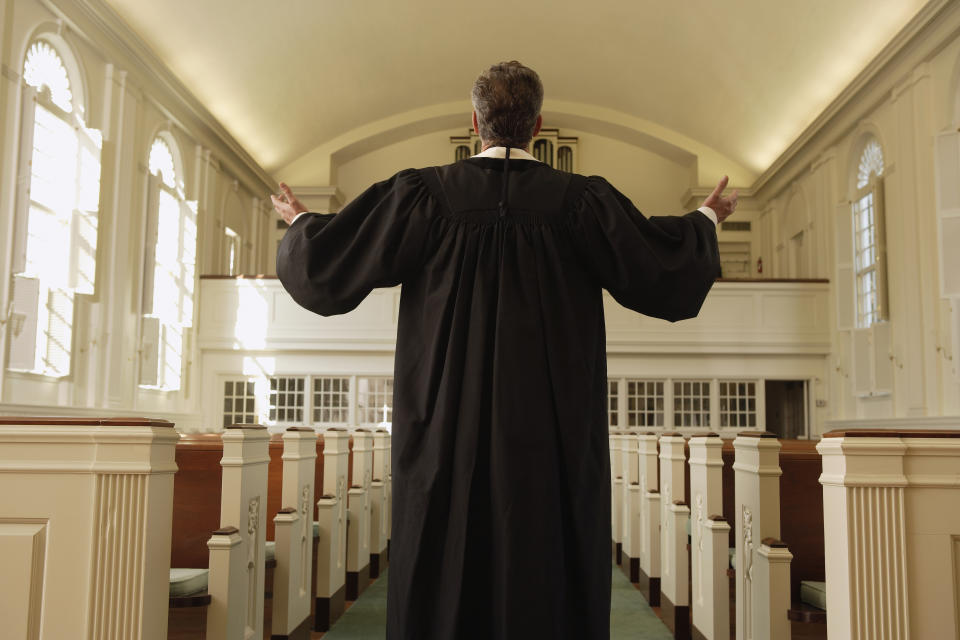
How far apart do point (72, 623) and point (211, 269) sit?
40.7 ft

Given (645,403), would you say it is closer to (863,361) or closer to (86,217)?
(863,361)

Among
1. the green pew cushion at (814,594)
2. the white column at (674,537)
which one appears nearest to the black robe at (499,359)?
the green pew cushion at (814,594)

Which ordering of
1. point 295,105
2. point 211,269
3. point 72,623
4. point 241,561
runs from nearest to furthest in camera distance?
point 72,623
point 241,561
point 211,269
point 295,105

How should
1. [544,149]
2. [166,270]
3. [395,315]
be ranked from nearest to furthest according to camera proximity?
[166,270], [395,315], [544,149]

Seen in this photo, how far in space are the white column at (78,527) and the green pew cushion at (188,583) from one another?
112cm

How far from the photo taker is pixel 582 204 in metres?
2.20

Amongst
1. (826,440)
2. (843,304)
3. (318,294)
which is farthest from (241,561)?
(843,304)

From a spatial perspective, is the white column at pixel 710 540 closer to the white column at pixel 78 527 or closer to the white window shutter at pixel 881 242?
the white column at pixel 78 527

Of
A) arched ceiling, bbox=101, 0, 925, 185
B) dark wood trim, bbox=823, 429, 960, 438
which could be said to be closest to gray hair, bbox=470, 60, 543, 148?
dark wood trim, bbox=823, 429, 960, 438

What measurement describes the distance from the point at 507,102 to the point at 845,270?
38.5 ft

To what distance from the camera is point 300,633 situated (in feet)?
14.8

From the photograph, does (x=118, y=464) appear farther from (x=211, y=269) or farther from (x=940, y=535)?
(x=211, y=269)

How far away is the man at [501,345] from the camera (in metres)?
2.02

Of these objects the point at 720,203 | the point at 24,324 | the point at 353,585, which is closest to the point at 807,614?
the point at 720,203
